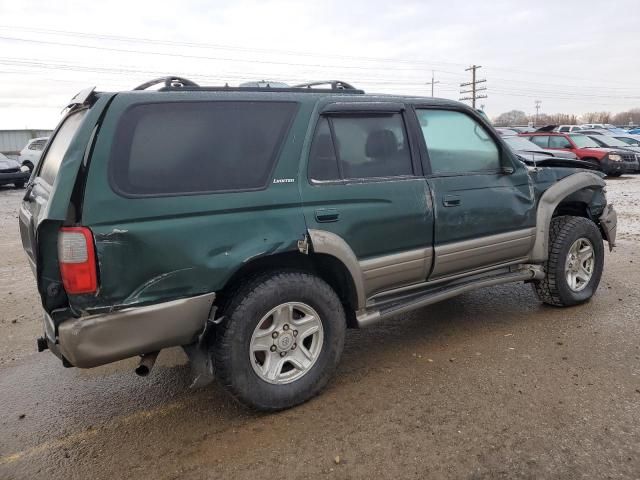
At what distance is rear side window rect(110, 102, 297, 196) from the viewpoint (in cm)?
264

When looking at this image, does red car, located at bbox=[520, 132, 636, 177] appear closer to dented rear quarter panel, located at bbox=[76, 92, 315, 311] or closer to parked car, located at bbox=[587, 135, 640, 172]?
parked car, located at bbox=[587, 135, 640, 172]

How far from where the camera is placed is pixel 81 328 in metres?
2.50

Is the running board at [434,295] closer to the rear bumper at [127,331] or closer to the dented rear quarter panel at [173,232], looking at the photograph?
the dented rear quarter panel at [173,232]

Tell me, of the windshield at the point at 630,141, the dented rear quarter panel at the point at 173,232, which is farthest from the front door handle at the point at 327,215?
the windshield at the point at 630,141

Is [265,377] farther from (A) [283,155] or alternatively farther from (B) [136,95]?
(B) [136,95]

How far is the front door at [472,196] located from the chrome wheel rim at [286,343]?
110cm

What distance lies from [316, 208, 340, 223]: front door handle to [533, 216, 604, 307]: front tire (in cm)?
235

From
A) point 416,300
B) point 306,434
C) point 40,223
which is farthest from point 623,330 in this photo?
point 40,223

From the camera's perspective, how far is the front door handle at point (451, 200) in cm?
366

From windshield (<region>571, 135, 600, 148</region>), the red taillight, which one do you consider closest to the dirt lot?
the red taillight

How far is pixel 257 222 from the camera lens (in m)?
2.89

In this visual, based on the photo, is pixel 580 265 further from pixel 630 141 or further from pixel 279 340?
pixel 630 141

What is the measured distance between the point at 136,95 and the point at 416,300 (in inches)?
88.8

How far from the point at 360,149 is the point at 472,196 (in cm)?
100
